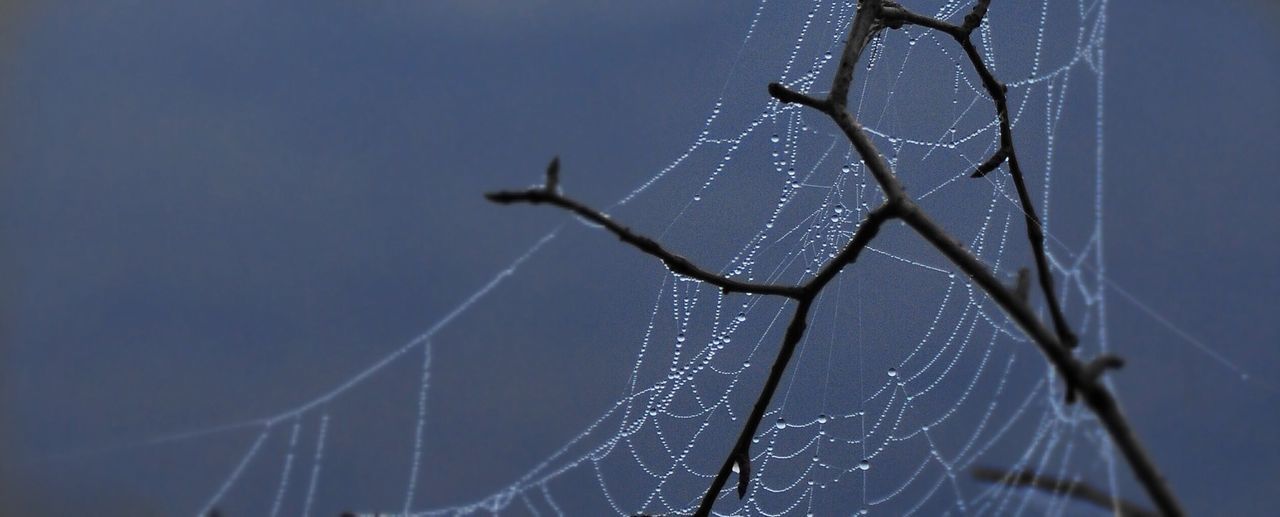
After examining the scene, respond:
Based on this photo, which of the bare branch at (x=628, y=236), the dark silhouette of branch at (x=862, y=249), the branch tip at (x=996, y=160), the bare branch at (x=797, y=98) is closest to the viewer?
the dark silhouette of branch at (x=862, y=249)

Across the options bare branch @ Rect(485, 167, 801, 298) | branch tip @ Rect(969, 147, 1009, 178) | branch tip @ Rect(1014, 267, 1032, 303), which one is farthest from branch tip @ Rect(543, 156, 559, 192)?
branch tip @ Rect(969, 147, 1009, 178)

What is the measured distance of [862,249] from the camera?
0.97 meters

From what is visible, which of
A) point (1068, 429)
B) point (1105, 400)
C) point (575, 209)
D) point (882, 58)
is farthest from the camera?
point (882, 58)

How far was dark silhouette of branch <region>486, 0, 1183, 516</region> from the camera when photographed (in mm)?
600

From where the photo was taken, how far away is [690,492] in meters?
1.63

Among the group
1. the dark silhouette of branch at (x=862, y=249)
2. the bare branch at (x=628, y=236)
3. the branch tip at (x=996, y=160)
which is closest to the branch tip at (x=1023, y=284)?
the dark silhouette of branch at (x=862, y=249)

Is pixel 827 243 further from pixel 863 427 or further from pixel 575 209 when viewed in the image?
pixel 575 209

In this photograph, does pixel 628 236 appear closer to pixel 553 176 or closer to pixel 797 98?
pixel 553 176

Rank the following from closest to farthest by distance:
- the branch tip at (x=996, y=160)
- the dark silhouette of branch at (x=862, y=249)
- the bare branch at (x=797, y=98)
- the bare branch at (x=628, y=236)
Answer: the dark silhouette of branch at (x=862, y=249) < the bare branch at (x=628, y=236) < the bare branch at (x=797, y=98) < the branch tip at (x=996, y=160)

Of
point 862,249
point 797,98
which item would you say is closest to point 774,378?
point 862,249

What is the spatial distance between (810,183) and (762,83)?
207mm

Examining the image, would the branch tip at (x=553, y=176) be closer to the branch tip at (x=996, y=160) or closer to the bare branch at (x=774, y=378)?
the bare branch at (x=774, y=378)

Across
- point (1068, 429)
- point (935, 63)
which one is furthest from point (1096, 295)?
point (935, 63)

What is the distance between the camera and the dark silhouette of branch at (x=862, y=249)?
23.6 inches
